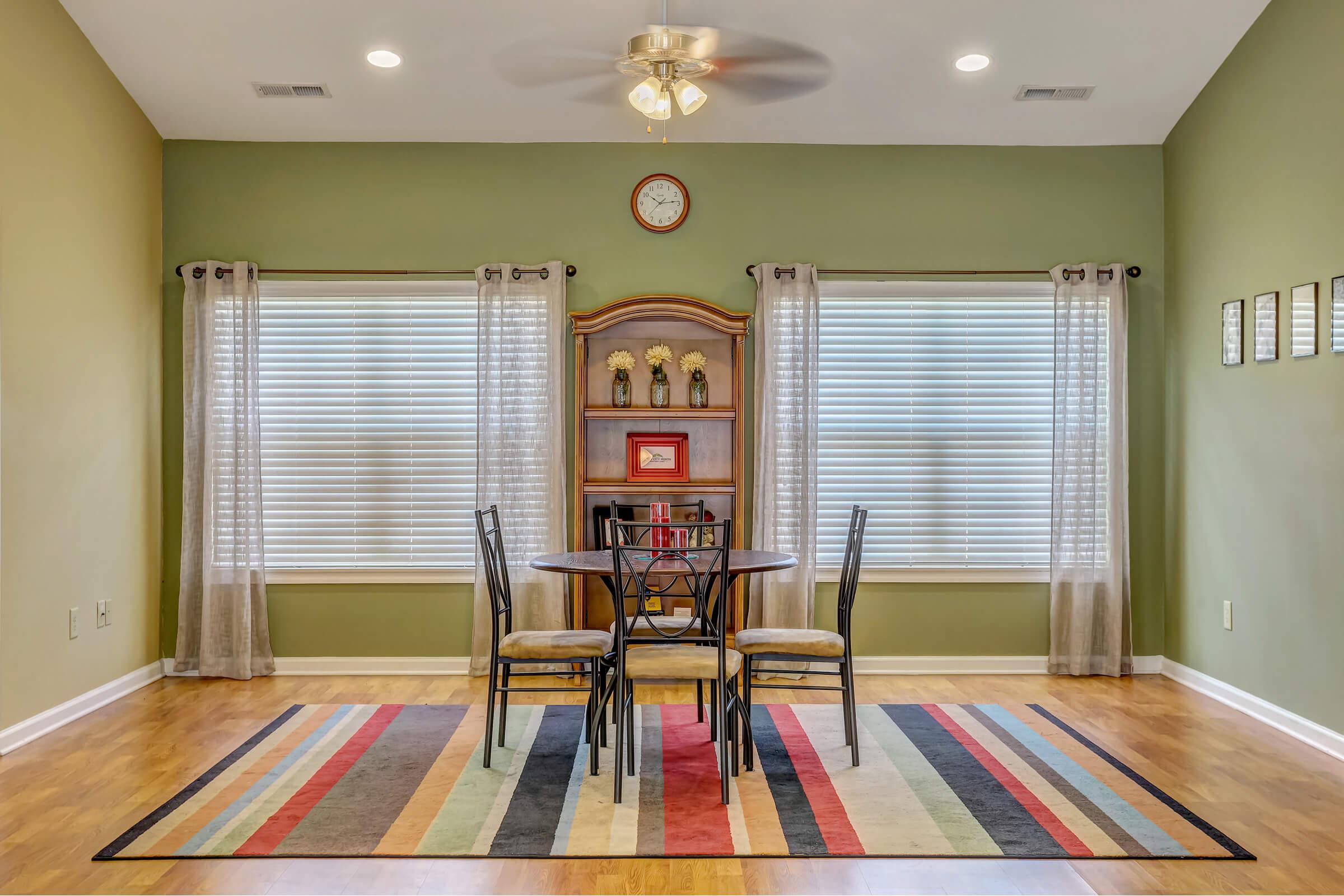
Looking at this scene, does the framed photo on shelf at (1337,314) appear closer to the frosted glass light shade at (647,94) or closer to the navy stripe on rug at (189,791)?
the frosted glass light shade at (647,94)

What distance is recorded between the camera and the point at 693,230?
221 inches

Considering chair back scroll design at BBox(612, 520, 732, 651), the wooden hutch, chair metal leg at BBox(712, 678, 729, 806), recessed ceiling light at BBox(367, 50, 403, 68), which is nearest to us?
chair metal leg at BBox(712, 678, 729, 806)

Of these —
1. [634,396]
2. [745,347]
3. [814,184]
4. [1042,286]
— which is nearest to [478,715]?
[634,396]

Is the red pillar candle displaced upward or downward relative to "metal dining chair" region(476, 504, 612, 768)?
upward

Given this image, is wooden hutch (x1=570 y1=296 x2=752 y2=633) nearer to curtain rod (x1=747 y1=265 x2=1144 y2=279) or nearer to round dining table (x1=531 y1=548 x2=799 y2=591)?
curtain rod (x1=747 y1=265 x2=1144 y2=279)

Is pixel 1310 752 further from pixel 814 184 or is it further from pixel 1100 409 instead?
pixel 814 184

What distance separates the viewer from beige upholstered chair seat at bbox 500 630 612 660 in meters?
3.90

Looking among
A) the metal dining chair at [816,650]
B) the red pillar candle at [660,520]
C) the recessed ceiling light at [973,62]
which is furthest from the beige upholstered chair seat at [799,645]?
the recessed ceiling light at [973,62]

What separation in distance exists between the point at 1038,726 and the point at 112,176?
514 cm

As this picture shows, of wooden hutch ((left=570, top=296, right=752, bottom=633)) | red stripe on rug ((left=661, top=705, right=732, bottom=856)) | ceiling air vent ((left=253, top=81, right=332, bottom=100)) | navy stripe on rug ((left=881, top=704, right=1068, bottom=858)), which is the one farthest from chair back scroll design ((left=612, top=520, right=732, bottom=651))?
ceiling air vent ((left=253, top=81, right=332, bottom=100))

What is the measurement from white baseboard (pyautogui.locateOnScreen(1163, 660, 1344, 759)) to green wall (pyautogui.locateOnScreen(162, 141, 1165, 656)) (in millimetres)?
292

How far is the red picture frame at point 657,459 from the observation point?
5.50 metres

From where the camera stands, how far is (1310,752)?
4.12m

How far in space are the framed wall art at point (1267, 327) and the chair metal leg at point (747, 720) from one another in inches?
110
